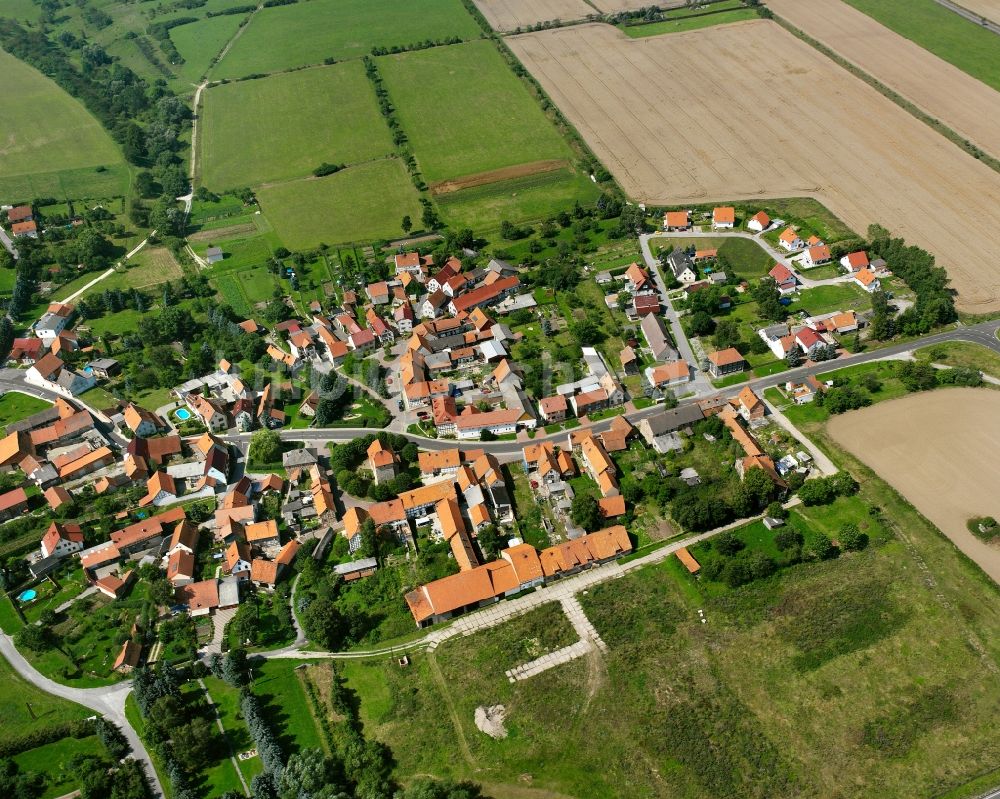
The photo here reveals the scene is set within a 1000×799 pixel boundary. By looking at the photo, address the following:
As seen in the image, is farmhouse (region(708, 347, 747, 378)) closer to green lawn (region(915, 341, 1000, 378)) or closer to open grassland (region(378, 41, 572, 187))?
green lawn (region(915, 341, 1000, 378))

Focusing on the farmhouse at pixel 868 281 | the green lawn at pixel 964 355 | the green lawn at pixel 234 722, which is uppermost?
the farmhouse at pixel 868 281

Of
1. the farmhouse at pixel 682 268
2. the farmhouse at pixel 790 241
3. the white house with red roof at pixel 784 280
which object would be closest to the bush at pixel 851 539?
the white house with red roof at pixel 784 280

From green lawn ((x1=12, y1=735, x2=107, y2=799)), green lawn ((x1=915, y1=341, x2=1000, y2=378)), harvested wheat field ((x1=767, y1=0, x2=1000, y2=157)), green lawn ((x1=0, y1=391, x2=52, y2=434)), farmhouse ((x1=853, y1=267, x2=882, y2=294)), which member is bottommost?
green lawn ((x1=0, y1=391, x2=52, y2=434))

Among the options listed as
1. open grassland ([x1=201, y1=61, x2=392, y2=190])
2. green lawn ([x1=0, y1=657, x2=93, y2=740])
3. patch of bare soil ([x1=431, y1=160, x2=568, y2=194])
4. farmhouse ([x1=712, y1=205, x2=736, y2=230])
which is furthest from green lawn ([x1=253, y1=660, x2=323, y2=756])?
open grassland ([x1=201, y1=61, x2=392, y2=190])

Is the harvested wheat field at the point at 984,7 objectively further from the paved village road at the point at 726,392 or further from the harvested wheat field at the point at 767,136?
the paved village road at the point at 726,392

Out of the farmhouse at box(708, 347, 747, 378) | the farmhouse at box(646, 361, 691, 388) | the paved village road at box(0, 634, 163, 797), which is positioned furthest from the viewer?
the farmhouse at box(708, 347, 747, 378)

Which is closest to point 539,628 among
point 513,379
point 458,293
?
point 513,379
